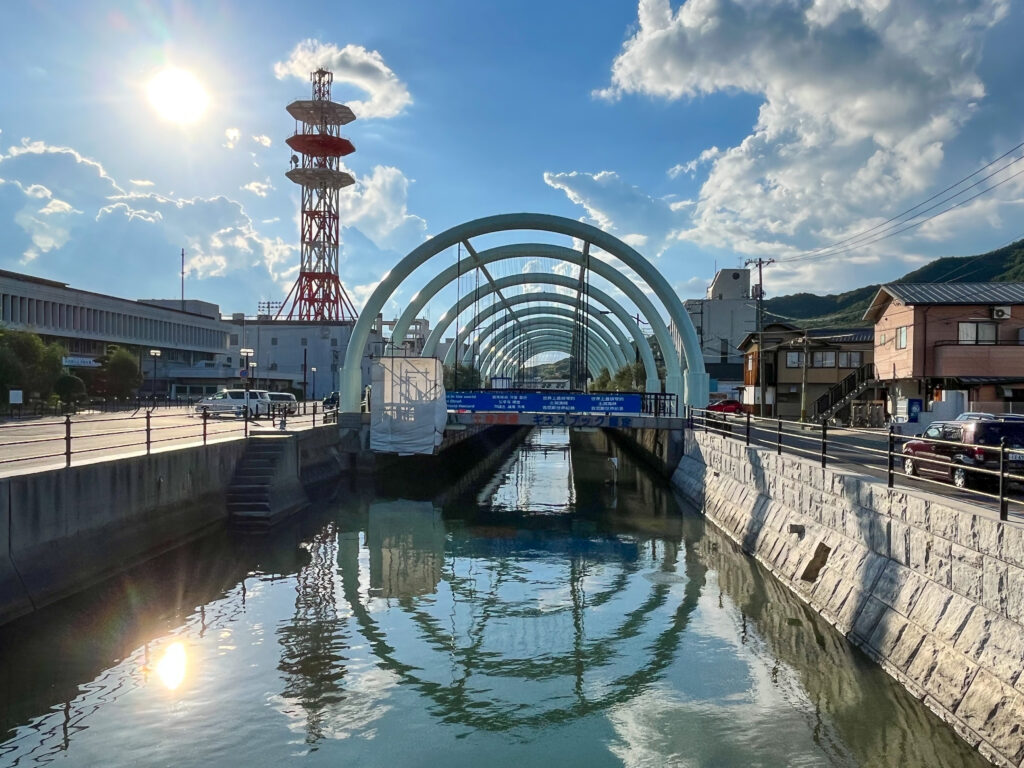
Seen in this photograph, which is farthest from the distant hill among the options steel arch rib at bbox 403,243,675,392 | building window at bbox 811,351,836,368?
steel arch rib at bbox 403,243,675,392

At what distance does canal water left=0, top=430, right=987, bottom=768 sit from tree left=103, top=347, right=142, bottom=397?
145 ft

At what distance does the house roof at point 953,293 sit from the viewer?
33.3 m

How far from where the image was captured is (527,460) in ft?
160

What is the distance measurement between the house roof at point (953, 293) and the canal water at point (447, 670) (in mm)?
21708

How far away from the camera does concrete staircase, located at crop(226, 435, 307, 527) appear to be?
21688 millimetres

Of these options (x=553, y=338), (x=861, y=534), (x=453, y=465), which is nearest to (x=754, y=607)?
(x=861, y=534)

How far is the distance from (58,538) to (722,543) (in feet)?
49.2

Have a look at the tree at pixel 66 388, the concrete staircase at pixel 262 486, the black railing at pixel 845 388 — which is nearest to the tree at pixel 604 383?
the black railing at pixel 845 388

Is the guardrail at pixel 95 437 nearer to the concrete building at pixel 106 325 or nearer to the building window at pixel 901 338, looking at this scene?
the building window at pixel 901 338

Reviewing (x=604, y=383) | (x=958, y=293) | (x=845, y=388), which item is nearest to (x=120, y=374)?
(x=604, y=383)

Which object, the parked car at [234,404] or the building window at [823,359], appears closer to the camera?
the parked car at [234,404]

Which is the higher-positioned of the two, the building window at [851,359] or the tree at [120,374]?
the building window at [851,359]

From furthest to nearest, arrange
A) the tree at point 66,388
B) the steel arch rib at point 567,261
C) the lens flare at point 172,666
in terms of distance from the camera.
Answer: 1. the tree at point 66,388
2. the steel arch rib at point 567,261
3. the lens flare at point 172,666

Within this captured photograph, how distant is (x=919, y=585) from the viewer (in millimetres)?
9945
